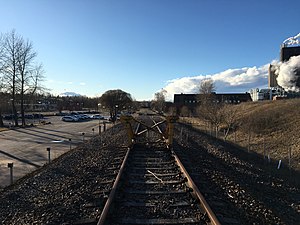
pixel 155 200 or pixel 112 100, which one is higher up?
pixel 112 100

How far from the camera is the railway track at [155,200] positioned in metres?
5.05

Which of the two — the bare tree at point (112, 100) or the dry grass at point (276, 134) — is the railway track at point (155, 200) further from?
the bare tree at point (112, 100)

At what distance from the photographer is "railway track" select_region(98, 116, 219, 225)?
505cm

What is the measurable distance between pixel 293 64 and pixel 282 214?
4468cm

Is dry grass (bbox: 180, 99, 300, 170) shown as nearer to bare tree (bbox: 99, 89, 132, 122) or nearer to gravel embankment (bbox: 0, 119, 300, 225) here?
gravel embankment (bbox: 0, 119, 300, 225)

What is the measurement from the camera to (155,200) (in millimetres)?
6156

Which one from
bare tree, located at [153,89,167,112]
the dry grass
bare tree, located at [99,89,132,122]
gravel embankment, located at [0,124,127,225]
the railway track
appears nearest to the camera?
the railway track

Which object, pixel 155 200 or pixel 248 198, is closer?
pixel 155 200

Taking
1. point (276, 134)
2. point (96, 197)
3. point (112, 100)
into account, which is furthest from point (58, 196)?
point (112, 100)

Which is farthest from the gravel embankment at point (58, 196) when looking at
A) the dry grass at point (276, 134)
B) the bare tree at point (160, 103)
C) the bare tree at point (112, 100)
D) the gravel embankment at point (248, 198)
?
the bare tree at point (160, 103)

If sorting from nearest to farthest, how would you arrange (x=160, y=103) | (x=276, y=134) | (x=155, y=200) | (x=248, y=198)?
(x=155, y=200), (x=248, y=198), (x=276, y=134), (x=160, y=103)

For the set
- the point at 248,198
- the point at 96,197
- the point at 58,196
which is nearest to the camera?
the point at 96,197

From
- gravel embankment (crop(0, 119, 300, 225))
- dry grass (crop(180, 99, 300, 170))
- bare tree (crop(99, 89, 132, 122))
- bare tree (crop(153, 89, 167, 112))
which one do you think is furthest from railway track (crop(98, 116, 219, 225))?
bare tree (crop(153, 89, 167, 112))

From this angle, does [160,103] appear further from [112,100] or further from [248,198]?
[248,198]
